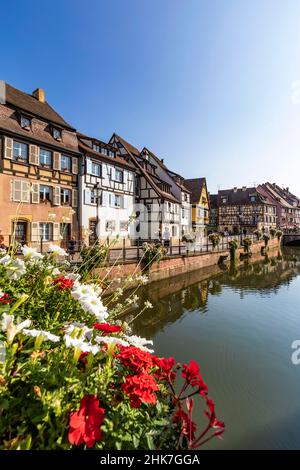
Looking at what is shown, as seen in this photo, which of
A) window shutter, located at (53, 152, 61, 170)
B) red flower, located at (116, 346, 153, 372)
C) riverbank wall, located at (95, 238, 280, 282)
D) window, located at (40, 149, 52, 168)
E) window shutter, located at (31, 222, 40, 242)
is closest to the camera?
red flower, located at (116, 346, 153, 372)

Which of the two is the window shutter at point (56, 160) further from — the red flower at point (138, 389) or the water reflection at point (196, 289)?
the red flower at point (138, 389)

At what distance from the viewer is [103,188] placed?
22.7 metres

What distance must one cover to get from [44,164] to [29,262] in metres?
18.0

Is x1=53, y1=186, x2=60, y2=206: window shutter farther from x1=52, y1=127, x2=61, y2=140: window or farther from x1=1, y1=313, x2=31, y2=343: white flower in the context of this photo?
x1=1, y1=313, x2=31, y2=343: white flower

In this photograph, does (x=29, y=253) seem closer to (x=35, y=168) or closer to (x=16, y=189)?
(x=16, y=189)

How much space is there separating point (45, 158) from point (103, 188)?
18.8ft

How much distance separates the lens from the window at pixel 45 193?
1838 centimetres

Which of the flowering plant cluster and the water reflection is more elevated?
the flowering plant cluster

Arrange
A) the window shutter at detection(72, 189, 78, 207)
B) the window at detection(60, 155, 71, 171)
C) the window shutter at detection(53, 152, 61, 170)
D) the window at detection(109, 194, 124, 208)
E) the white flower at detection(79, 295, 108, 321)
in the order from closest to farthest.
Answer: the white flower at detection(79, 295, 108, 321), the window shutter at detection(53, 152, 61, 170), the window at detection(60, 155, 71, 171), the window shutter at detection(72, 189, 78, 207), the window at detection(109, 194, 124, 208)

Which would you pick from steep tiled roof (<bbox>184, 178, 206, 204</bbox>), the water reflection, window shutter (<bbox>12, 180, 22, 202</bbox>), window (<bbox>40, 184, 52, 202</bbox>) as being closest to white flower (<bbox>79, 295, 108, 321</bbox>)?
the water reflection

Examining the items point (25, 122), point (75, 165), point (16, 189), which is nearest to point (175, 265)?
point (75, 165)

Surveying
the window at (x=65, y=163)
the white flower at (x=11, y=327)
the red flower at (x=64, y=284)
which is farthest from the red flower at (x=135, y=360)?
the window at (x=65, y=163)

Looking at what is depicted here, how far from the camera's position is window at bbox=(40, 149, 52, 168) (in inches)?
723

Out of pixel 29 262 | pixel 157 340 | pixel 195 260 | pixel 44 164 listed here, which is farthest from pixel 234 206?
pixel 29 262
